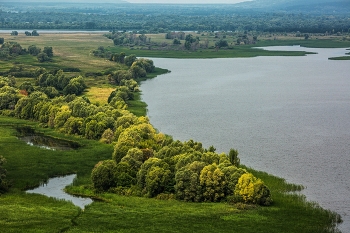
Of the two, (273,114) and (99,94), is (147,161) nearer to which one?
(273,114)

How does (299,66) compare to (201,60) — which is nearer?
(299,66)

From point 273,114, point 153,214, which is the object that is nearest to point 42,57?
point 273,114

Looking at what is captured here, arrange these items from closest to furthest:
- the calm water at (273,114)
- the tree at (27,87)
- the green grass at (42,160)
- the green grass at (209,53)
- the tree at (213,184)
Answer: the tree at (213,184) → the green grass at (42,160) → the calm water at (273,114) → the tree at (27,87) → the green grass at (209,53)

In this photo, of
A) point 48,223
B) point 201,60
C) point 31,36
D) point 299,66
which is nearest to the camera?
point 48,223

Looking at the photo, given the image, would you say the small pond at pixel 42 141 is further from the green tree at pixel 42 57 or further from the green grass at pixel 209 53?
the green grass at pixel 209 53

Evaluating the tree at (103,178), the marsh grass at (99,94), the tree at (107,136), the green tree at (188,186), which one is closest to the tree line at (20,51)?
the marsh grass at (99,94)

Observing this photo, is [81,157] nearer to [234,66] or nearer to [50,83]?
[50,83]

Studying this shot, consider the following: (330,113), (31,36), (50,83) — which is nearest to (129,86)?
(50,83)
